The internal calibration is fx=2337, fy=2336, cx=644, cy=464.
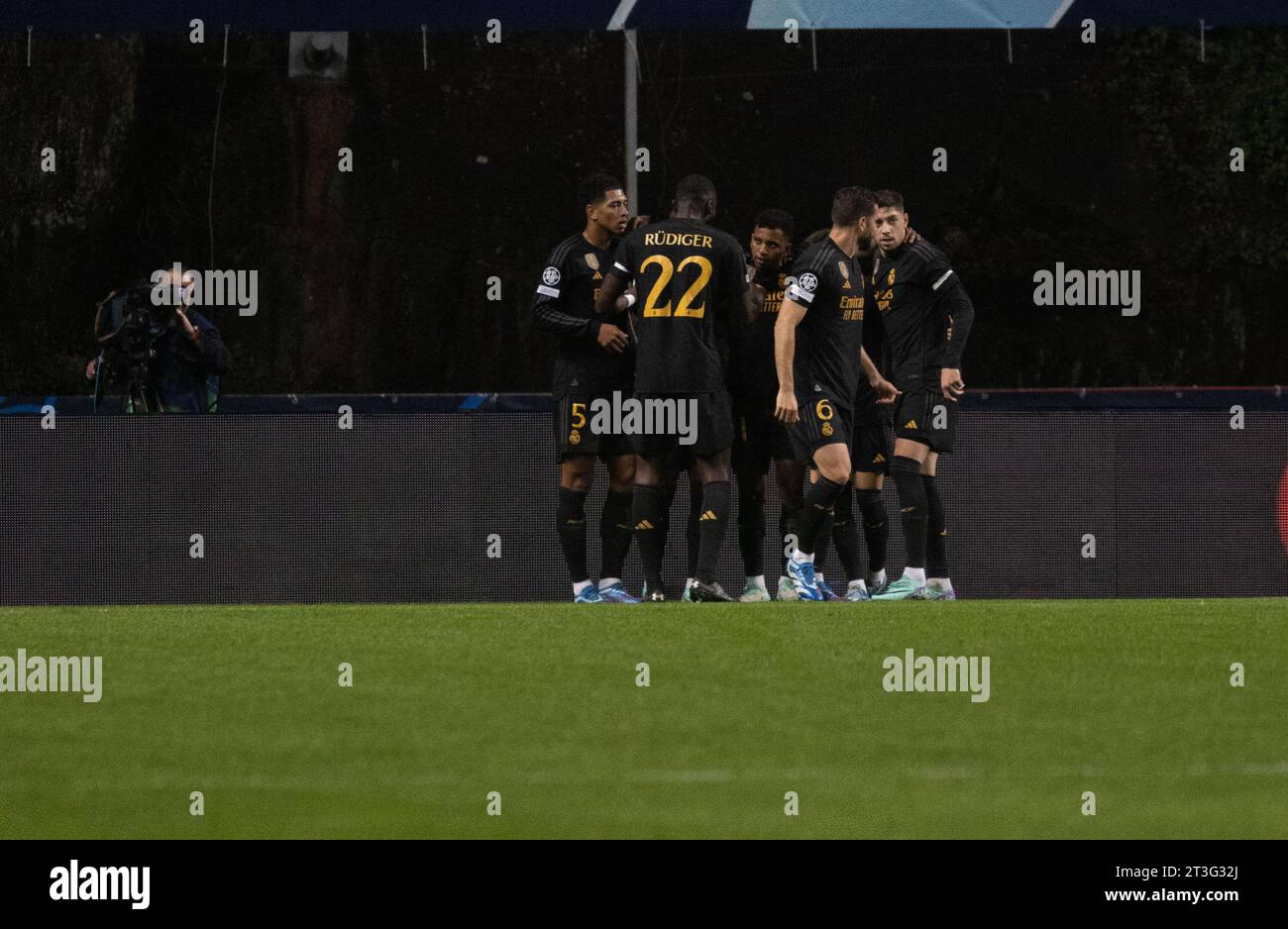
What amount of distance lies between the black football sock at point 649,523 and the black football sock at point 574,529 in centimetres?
32

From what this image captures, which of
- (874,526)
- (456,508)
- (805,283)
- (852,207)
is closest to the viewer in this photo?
(805,283)

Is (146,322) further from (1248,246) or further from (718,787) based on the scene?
(1248,246)

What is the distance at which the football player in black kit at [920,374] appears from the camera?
389 inches

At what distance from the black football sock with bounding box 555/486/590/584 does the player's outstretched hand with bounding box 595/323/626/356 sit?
72 centimetres

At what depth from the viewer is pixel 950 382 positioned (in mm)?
9781

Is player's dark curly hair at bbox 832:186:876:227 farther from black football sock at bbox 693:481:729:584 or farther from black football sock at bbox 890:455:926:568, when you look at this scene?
black football sock at bbox 693:481:729:584

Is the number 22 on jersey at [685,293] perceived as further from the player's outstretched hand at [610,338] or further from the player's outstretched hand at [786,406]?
the player's outstretched hand at [786,406]

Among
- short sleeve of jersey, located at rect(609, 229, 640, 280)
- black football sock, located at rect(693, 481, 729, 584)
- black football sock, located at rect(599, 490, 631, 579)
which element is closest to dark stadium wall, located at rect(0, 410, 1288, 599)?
black football sock, located at rect(599, 490, 631, 579)

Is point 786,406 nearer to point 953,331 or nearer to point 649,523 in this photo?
point 649,523

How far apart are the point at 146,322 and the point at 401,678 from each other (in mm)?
6240

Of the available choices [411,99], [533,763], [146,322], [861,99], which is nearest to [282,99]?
[411,99]

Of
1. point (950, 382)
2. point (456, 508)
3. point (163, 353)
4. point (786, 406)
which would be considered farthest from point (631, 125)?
point (786, 406)

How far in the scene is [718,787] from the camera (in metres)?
4.70

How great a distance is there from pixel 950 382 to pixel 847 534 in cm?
95
